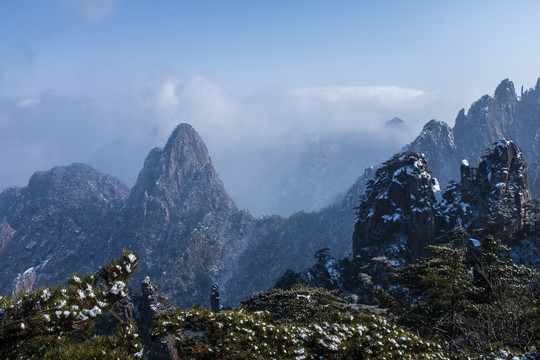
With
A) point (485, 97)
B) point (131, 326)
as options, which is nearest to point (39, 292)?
point (131, 326)

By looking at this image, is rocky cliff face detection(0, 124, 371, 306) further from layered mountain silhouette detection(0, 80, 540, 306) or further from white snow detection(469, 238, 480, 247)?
white snow detection(469, 238, 480, 247)

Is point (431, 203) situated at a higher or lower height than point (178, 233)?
lower

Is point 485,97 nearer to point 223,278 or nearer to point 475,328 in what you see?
point 223,278

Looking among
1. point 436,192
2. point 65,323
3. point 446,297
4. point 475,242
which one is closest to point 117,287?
point 65,323

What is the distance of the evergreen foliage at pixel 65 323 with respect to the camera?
6500mm

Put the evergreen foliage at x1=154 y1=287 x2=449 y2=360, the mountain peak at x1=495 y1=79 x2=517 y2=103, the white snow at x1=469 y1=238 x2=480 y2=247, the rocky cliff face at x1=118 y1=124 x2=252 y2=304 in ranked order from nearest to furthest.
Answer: the evergreen foliage at x1=154 y1=287 x2=449 y2=360 < the white snow at x1=469 y1=238 x2=480 y2=247 < the rocky cliff face at x1=118 y1=124 x2=252 y2=304 < the mountain peak at x1=495 y1=79 x2=517 y2=103

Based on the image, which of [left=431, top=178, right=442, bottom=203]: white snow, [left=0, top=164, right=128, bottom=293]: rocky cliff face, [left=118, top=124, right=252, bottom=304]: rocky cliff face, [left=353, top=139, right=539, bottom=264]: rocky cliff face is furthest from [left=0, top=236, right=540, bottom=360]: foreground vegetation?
[left=0, top=164, right=128, bottom=293]: rocky cliff face

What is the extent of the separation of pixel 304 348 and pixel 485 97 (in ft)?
669

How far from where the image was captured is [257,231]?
634 ft

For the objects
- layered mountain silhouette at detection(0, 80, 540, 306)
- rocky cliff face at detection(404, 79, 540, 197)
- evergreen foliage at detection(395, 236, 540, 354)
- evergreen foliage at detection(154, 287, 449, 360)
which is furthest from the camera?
rocky cliff face at detection(404, 79, 540, 197)

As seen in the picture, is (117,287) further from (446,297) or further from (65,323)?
(446,297)

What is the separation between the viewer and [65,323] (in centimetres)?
682

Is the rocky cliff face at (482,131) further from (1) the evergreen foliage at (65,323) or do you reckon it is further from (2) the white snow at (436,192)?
(1) the evergreen foliage at (65,323)

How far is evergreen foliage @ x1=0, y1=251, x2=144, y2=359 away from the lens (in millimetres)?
6500
